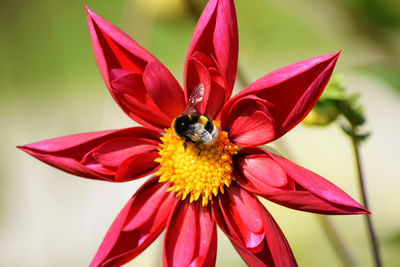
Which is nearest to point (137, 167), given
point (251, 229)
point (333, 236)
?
point (251, 229)

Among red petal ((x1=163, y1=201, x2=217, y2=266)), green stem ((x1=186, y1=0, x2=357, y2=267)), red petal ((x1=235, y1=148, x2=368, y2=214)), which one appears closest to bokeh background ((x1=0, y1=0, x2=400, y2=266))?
green stem ((x1=186, y1=0, x2=357, y2=267))

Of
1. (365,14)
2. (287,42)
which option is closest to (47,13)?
(287,42)

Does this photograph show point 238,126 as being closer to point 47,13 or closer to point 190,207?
point 190,207

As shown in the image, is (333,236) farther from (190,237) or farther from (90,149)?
(90,149)

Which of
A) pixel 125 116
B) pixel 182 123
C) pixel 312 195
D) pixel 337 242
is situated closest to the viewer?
pixel 312 195

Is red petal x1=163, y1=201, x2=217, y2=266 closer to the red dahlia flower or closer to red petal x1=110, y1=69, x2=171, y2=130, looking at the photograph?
the red dahlia flower

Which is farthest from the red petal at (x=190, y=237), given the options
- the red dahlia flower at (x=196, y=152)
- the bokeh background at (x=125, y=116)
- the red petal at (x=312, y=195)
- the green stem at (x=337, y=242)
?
the bokeh background at (x=125, y=116)

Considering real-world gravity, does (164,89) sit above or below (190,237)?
above
